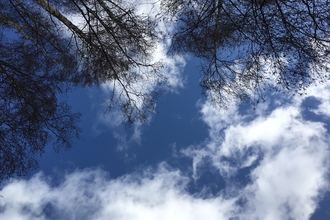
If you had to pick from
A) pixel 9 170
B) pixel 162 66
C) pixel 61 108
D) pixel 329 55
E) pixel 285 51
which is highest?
pixel 162 66

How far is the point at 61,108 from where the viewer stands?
310 inches

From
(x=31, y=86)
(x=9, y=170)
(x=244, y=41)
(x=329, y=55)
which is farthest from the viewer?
(x=31, y=86)

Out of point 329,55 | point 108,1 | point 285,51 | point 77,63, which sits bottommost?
point 329,55

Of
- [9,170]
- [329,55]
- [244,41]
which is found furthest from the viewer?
[9,170]

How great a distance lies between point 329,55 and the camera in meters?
5.64

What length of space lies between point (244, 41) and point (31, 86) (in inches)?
274

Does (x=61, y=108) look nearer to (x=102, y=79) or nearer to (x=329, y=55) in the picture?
(x=102, y=79)

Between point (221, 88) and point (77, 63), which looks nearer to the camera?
point (221, 88)

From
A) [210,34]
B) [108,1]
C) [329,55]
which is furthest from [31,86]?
[329,55]

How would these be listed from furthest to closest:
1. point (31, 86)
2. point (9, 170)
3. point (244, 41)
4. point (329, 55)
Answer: point (31, 86), point (9, 170), point (244, 41), point (329, 55)

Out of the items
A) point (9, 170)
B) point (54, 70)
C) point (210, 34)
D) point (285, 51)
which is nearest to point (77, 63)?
point (54, 70)

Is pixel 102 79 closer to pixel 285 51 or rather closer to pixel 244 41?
pixel 244 41

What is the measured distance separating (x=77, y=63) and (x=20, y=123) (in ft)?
8.71

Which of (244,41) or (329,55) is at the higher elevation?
(244,41)
